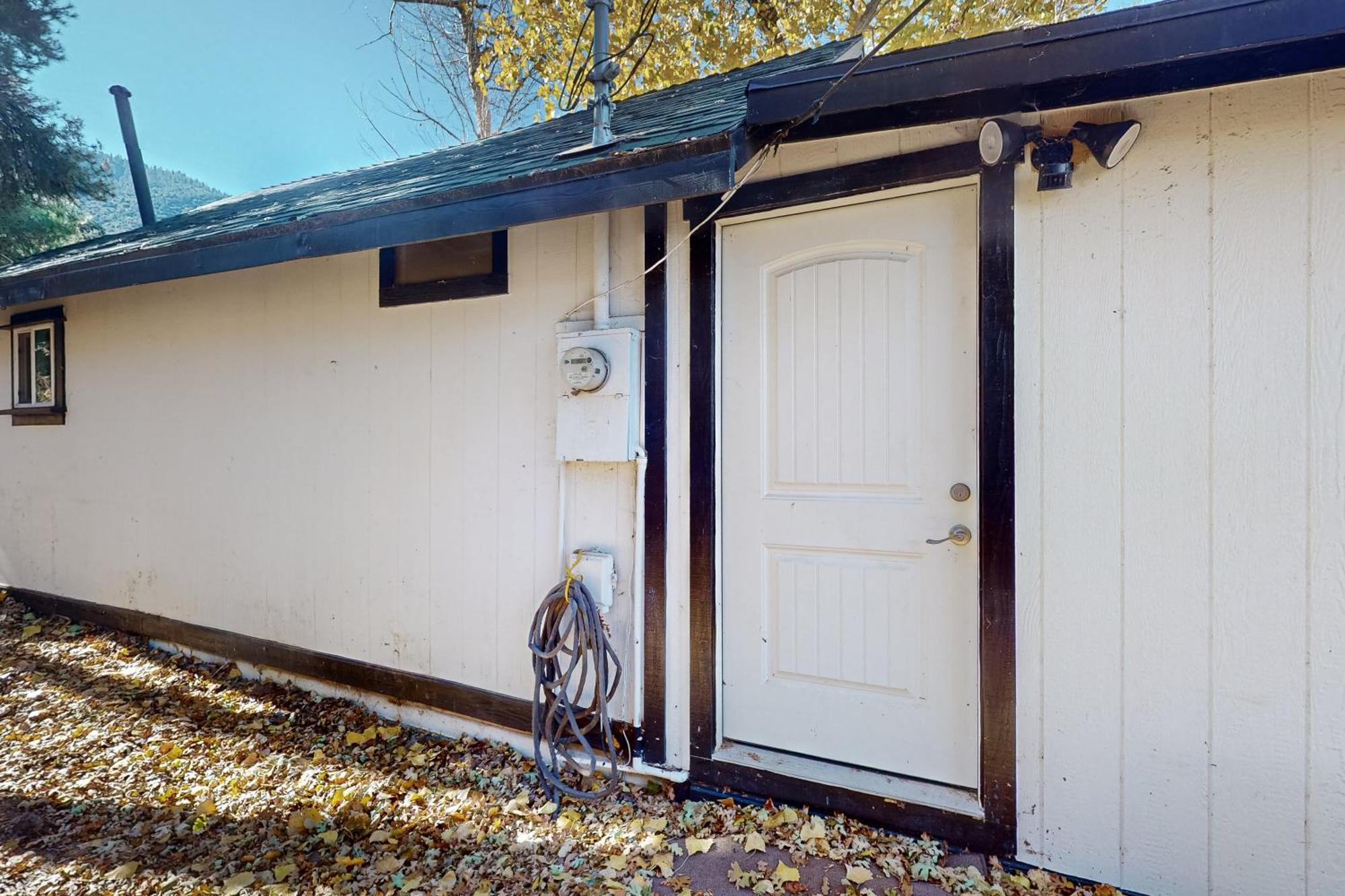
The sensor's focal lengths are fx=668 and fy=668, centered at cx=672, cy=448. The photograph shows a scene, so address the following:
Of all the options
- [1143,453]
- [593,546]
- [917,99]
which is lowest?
[593,546]

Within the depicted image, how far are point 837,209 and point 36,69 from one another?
14.0 metres

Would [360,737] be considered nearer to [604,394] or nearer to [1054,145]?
[604,394]

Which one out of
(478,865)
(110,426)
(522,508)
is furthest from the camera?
(110,426)

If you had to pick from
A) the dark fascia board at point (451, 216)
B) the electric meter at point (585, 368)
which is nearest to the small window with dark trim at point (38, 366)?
the dark fascia board at point (451, 216)

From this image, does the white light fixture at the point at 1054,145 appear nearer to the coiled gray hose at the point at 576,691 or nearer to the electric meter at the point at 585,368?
the electric meter at the point at 585,368

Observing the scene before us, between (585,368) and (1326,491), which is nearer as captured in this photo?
(1326,491)

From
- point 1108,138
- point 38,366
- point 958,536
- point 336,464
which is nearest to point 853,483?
point 958,536

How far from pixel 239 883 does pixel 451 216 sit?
7.52ft

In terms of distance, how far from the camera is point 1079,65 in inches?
66.5

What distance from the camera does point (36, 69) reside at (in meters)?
10.3

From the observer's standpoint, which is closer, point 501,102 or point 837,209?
point 837,209

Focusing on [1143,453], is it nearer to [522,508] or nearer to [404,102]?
[522,508]

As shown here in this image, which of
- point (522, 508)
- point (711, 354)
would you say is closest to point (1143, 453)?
point (711, 354)

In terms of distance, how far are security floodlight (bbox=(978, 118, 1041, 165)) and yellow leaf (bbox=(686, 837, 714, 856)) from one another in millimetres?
2280
